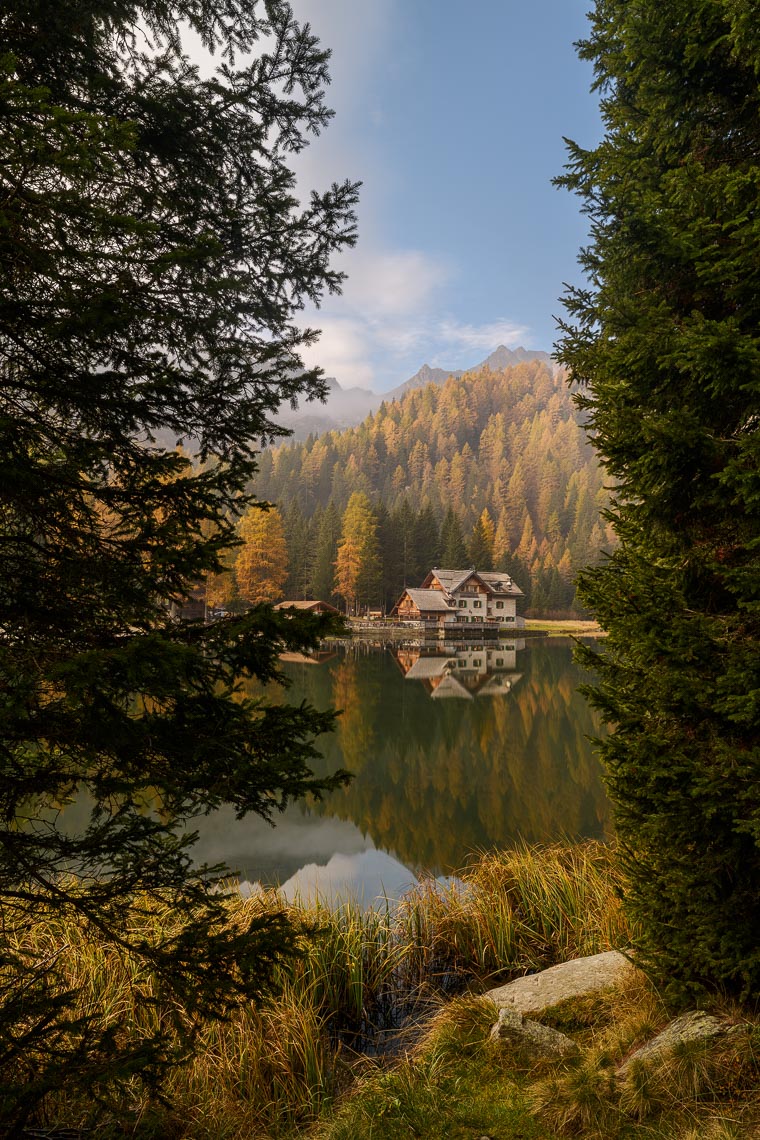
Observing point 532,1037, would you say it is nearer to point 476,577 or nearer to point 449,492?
point 476,577

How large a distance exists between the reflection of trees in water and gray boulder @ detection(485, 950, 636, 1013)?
11.0 feet

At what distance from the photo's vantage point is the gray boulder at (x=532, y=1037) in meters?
3.37

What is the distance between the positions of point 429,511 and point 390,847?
55.5 meters

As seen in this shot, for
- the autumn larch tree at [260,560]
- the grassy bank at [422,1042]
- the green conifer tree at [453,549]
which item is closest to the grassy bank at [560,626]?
the green conifer tree at [453,549]

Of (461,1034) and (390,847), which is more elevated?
(461,1034)

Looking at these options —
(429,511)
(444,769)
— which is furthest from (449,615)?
(444,769)

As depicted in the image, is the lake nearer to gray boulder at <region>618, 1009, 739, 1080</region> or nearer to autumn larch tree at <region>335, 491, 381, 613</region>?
gray boulder at <region>618, 1009, 739, 1080</region>

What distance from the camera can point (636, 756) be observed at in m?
3.29

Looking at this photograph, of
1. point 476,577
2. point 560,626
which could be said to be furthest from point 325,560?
point 560,626

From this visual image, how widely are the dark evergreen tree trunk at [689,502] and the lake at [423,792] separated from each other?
87 cm

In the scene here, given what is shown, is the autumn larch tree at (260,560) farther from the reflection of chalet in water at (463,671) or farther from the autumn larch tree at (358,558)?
the reflection of chalet in water at (463,671)

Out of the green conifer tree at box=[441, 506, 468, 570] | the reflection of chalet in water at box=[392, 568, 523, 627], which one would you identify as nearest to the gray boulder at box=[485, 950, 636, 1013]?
the reflection of chalet in water at box=[392, 568, 523, 627]

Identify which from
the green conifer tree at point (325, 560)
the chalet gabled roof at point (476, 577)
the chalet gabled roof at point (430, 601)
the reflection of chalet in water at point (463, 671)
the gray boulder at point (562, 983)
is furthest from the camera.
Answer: the green conifer tree at point (325, 560)

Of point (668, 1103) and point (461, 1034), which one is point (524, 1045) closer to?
point (461, 1034)
